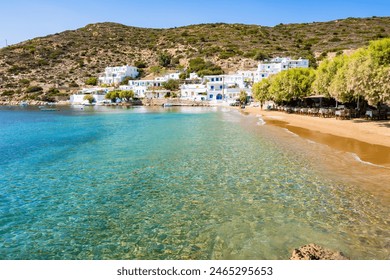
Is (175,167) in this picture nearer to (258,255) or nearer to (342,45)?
(258,255)

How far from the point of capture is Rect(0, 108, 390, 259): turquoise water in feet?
33.7

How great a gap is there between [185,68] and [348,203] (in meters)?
153

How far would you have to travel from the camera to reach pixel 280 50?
532ft

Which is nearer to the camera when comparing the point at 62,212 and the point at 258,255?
the point at 258,255

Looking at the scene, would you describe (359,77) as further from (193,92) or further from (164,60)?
(164,60)

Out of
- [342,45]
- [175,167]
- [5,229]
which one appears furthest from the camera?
[342,45]

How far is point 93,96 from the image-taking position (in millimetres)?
134875

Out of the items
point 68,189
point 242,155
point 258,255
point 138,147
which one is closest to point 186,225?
point 258,255

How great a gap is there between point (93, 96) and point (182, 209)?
5130 inches

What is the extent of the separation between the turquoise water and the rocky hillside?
127 metres

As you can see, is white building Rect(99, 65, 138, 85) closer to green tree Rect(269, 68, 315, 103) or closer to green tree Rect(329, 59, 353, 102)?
green tree Rect(269, 68, 315, 103)

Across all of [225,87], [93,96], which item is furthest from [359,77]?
[93,96]

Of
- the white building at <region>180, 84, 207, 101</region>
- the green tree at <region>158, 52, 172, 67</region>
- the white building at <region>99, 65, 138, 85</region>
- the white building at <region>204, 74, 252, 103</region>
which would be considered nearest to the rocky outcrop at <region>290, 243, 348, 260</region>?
the white building at <region>204, 74, 252, 103</region>

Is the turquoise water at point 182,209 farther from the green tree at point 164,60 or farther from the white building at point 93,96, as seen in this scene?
the green tree at point 164,60
